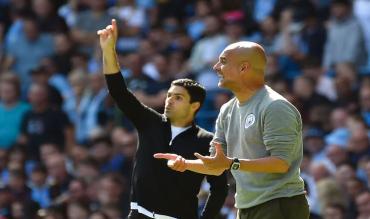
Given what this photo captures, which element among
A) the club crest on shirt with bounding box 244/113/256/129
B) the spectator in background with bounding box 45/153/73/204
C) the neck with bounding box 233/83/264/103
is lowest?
the spectator in background with bounding box 45/153/73/204

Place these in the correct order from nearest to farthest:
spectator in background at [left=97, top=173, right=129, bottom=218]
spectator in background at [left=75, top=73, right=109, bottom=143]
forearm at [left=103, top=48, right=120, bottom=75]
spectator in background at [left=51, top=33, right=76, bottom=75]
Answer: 1. forearm at [left=103, top=48, right=120, bottom=75]
2. spectator in background at [left=97, top=173, right=129, bottom=218]
3. spectator in background at [left=75, top=73, right=109, bottom=143]
4. spectator in background at [left=51, top=33, right=76, bottom=75]

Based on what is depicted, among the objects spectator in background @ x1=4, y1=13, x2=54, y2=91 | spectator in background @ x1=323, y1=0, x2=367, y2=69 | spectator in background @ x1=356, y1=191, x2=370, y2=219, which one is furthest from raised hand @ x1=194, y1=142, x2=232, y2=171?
spectator in background @ x1=4, y1=13, x2=54, y2=91

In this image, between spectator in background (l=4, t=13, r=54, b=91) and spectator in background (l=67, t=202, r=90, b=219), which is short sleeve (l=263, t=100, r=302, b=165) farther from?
spectator in background (l=4, t=13, r=54, b=91)

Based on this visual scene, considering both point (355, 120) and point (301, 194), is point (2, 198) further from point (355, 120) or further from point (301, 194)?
point (301, 194)

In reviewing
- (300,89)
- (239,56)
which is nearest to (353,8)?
(300,89)

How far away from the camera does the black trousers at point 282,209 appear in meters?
6.49

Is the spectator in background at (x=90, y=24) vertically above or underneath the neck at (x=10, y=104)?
above

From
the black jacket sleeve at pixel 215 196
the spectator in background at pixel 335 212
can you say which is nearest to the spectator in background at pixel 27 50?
the spectator in background at pixel 335 212

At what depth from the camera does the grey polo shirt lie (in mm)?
6309

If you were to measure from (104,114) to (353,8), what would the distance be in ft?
12.0

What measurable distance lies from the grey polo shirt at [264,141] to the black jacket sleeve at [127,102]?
3.72ft

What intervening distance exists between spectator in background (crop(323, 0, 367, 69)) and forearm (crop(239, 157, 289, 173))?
7.51m

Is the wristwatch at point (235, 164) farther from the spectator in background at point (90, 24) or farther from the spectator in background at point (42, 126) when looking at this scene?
the spectator in background at point (90, 24)

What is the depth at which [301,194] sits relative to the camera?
658cm
